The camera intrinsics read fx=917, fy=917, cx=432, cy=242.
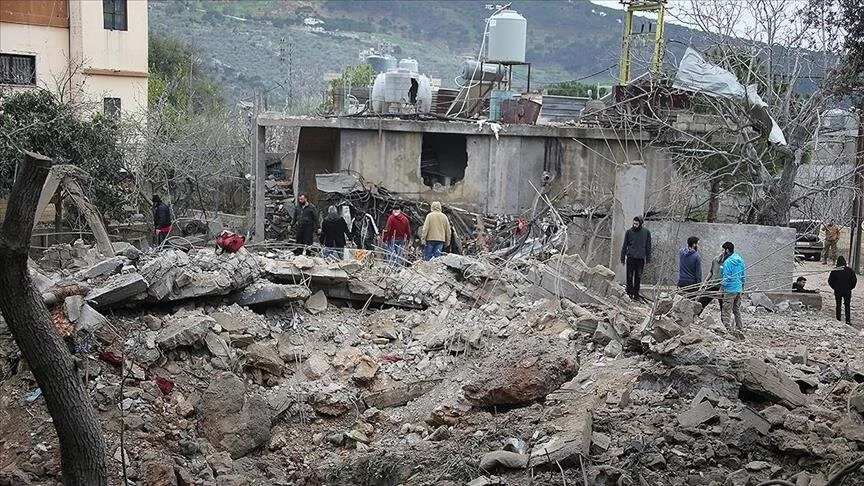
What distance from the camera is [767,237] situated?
14852 millimetres

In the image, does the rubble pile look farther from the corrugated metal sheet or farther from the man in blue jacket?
the corrugated metal sheet

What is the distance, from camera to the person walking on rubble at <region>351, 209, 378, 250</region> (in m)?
17.4

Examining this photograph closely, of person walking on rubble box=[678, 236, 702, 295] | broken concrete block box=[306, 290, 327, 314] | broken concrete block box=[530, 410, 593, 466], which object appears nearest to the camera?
broken concrete block box=[530, 410, 593, 466]

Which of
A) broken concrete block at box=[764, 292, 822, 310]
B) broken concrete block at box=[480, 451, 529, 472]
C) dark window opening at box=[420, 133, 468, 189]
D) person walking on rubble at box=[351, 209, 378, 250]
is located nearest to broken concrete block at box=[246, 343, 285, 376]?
broken concrete block at box=[480, 451, 529, 472]

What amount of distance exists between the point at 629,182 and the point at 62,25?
20.1 meters

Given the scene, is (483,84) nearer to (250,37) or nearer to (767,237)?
(767,237)

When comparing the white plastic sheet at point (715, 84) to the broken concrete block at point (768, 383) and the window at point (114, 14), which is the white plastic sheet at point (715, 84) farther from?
the window at point (114, 14)

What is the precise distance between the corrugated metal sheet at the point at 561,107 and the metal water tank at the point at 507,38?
2.56m

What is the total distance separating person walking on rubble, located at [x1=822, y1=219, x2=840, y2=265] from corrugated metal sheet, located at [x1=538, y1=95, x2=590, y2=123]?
6.83m

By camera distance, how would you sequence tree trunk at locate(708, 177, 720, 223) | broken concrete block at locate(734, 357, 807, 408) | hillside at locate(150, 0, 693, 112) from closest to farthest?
broken concrete block at locate(734, 357, 807, 408), tree trunk at locate(708, 177, 720, 223), hillside at locate(150, 0, 693, 112)

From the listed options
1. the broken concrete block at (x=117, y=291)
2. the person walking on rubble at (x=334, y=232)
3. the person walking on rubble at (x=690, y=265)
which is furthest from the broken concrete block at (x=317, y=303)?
the person walking on rubble at (x=690, y=265)

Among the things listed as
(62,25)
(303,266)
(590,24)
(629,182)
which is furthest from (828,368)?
(590,24)

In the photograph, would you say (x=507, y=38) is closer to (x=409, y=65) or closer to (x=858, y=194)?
(x=409, y=65)

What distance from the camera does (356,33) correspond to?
8419 cm
